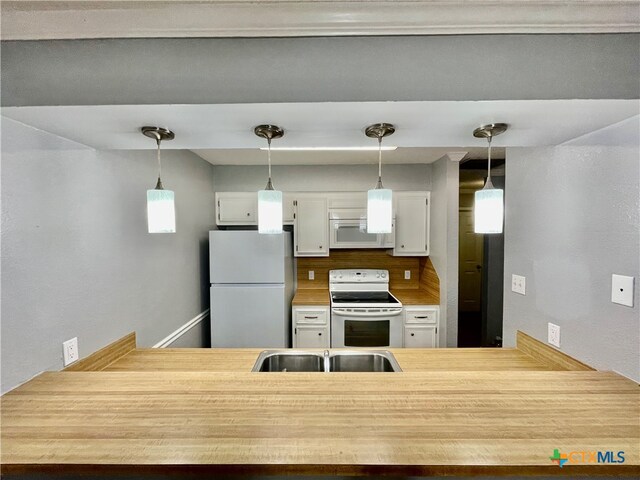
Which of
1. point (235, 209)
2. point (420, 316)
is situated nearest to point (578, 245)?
point (420, 316)

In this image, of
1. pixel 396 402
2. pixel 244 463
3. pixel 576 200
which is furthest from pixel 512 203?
pixel 244 463

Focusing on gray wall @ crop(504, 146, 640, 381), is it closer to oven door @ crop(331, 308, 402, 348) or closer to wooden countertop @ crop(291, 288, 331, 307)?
oven door @ crop(331, 308, 402, 348)

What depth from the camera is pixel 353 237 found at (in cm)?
312

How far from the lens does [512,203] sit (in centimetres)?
171

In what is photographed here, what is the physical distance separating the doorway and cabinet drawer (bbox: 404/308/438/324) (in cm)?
140

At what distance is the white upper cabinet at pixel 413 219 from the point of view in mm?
3104

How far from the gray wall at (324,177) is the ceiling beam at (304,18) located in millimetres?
2395

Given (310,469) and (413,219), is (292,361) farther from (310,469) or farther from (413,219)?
(413,219)

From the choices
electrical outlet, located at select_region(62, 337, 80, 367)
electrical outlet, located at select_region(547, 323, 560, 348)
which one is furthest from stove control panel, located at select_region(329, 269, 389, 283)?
electrical outlet, located at select_region(62, 337, 80, 367)

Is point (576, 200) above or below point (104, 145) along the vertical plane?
below

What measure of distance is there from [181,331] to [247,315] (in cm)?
57

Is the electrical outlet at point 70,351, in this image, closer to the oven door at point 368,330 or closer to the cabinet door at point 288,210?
the oven door at point 368,330

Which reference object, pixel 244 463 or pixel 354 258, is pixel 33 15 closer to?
Result: pixel 244 463

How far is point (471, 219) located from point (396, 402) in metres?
4.46
